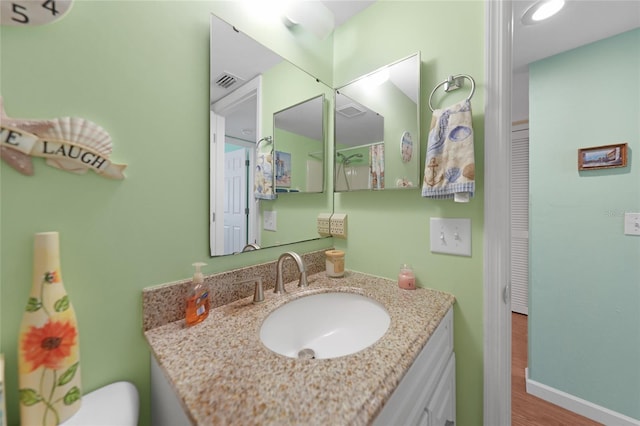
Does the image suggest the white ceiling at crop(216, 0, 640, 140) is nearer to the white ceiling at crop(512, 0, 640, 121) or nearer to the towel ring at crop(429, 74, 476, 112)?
the white ceiling at crop(512, 0, 640, 121)

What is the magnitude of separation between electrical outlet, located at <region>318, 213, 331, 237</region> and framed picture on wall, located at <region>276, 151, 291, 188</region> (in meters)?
0.25

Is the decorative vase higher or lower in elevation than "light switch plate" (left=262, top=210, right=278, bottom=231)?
lower

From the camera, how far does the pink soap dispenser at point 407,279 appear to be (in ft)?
3.05

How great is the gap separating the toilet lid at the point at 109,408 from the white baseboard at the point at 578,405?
2.26 meters

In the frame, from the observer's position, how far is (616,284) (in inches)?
52.7

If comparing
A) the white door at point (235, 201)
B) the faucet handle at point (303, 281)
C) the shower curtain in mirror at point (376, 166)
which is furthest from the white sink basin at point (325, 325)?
the shower curtain in mirror at point (376, 166)

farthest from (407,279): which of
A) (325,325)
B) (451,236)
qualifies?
(325,325)

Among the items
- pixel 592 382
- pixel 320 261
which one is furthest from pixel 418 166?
pixel 592 382

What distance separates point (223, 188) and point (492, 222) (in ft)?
3.09

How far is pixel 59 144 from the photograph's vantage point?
48 cm

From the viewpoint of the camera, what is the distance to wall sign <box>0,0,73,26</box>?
1.44ft

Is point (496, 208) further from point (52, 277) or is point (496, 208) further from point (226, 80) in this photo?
point (52, 277)

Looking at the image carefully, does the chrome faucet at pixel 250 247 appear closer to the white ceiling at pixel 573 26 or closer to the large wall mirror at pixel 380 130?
the large wall mirror at pixel 380 130

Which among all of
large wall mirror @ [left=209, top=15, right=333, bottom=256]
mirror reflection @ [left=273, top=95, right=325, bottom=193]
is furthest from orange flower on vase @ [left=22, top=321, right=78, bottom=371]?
mirror reflection @ [left=273, top=95, right=325, bottom=193]
